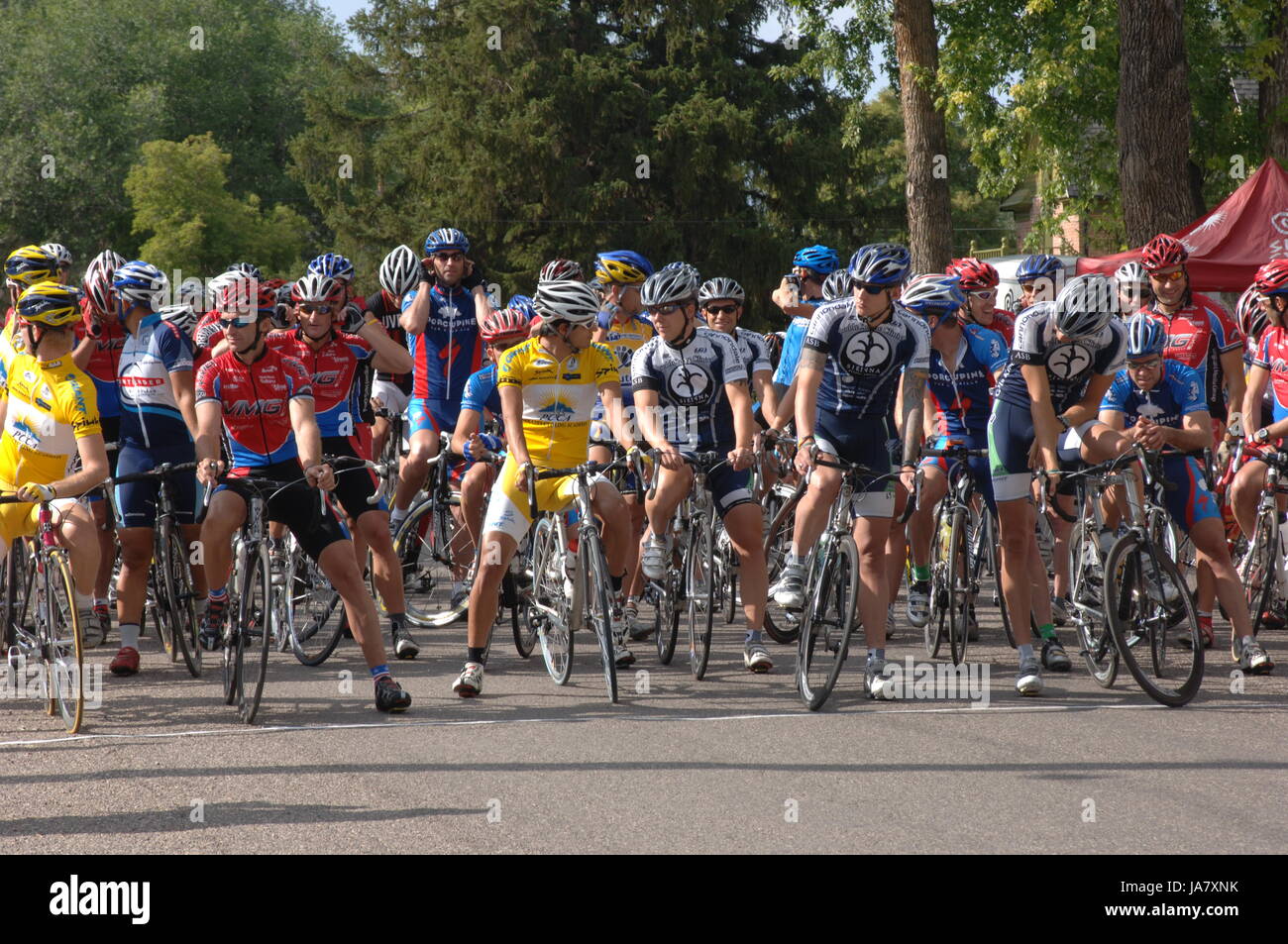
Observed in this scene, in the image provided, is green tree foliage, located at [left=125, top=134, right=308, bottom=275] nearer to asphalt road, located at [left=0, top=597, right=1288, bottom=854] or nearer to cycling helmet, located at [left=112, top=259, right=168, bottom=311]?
cycling helmet, located at [left=112, top=259, right=168, bottom=311]

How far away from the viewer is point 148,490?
945 centimetres

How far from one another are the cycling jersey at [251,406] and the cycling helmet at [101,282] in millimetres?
1913

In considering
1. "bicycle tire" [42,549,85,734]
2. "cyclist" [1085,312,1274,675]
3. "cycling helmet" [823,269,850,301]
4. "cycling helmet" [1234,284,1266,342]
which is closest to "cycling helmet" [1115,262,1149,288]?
"cyclist" [1085,312,1274,675]

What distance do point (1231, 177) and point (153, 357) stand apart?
21727mm

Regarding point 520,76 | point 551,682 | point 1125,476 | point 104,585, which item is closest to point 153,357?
point 104,585

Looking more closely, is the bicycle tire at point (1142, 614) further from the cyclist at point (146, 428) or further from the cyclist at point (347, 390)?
the cyclist at point (146, 428)

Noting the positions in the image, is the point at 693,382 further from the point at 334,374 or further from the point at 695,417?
the point at 334,374

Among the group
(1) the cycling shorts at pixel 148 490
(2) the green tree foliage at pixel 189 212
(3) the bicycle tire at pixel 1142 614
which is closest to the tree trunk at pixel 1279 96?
(3) the bicycle tire at pixel 1142 614

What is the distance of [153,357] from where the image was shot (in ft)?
31.4

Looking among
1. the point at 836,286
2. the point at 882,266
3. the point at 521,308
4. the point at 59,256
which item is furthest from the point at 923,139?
the point at 882,266

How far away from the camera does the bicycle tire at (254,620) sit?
25.1 feet

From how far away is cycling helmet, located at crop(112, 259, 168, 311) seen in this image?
9.59 m

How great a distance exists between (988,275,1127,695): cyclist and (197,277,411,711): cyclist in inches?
129

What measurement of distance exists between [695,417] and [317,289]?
2.31 meters
